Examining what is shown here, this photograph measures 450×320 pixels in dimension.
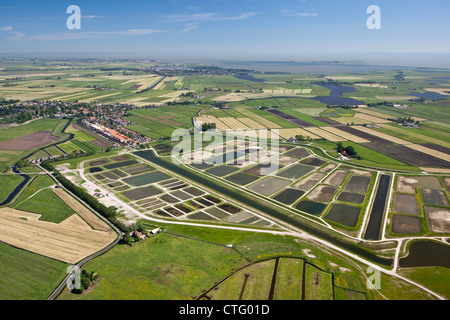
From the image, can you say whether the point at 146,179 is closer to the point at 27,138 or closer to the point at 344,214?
the point at 344,214

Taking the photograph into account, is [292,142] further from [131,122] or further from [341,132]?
[131,122]

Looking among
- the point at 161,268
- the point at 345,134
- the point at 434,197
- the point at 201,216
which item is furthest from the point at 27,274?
the point at 345,134

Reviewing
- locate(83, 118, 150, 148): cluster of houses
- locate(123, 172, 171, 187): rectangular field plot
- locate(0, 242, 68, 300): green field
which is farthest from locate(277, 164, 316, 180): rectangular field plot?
locate(0, 242, 68, 300): green field

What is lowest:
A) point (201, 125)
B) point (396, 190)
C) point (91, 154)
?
point (396, 190)

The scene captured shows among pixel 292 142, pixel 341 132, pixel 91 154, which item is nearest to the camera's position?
pixel 91 154
